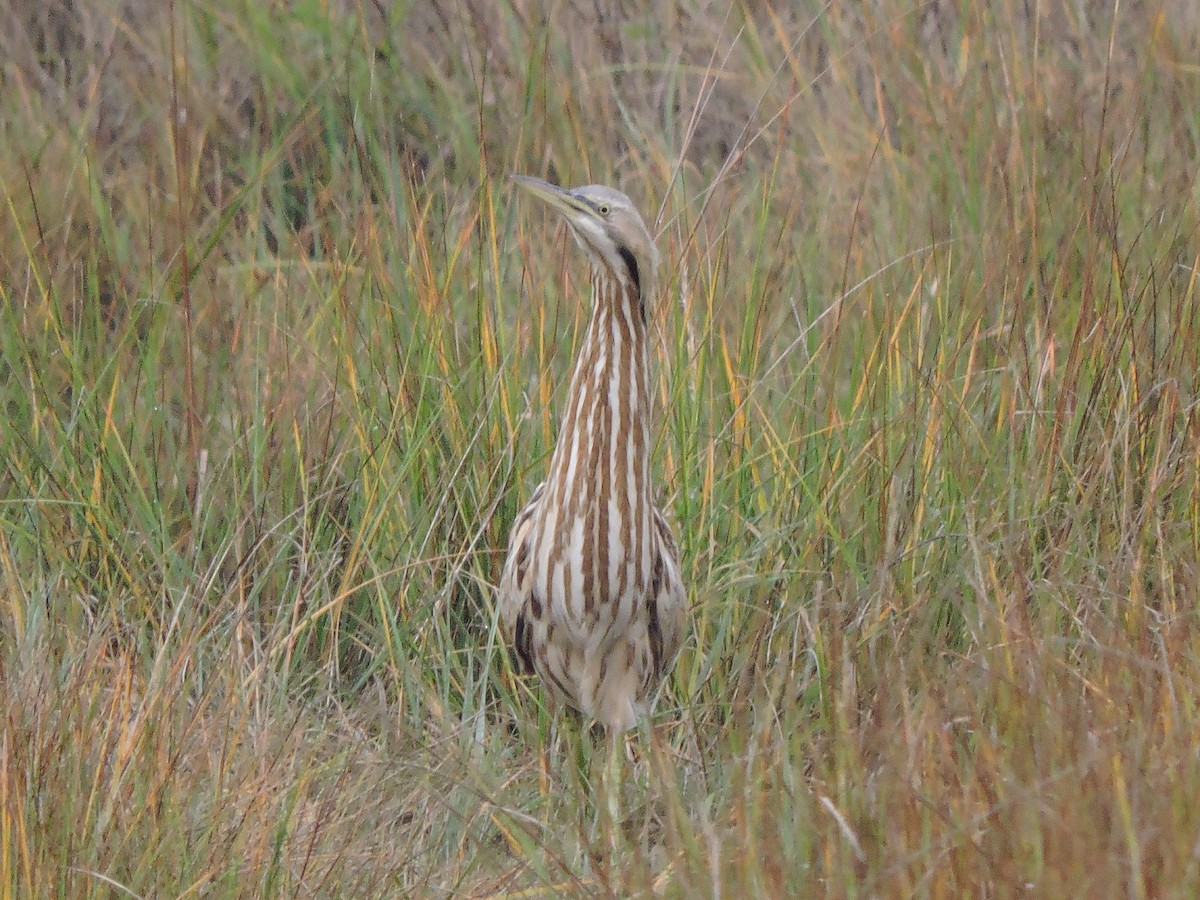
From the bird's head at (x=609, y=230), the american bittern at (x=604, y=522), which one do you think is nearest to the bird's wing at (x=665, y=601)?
the american bittern at (x=604, y=522)

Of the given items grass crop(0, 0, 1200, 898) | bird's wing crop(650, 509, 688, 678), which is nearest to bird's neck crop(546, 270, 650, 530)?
bird's wing crop(650, 509, 688, 678)

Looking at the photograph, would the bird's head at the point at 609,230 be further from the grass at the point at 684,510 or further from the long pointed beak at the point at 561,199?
the grass at the point at 684,510

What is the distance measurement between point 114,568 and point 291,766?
77 cm

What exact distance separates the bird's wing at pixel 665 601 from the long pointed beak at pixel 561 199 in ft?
1.61

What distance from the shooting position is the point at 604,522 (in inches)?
114

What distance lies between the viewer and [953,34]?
4781 mm

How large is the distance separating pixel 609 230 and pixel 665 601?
61 centimetres

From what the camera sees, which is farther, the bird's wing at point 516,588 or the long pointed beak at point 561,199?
the bird's wing at point 516,588

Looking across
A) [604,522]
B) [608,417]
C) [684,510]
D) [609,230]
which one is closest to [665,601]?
[604,522]

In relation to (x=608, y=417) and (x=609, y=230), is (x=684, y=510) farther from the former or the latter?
(x=609, y=230)

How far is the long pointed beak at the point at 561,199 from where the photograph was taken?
2854mm

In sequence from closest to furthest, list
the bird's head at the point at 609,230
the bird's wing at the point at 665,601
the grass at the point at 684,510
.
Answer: the grass at the point at 684,510
the bird's head at the point at 609,230
the bird's wing at the point at 665,601

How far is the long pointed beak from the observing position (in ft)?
9.36

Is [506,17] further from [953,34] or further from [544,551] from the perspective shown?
[544,551]
